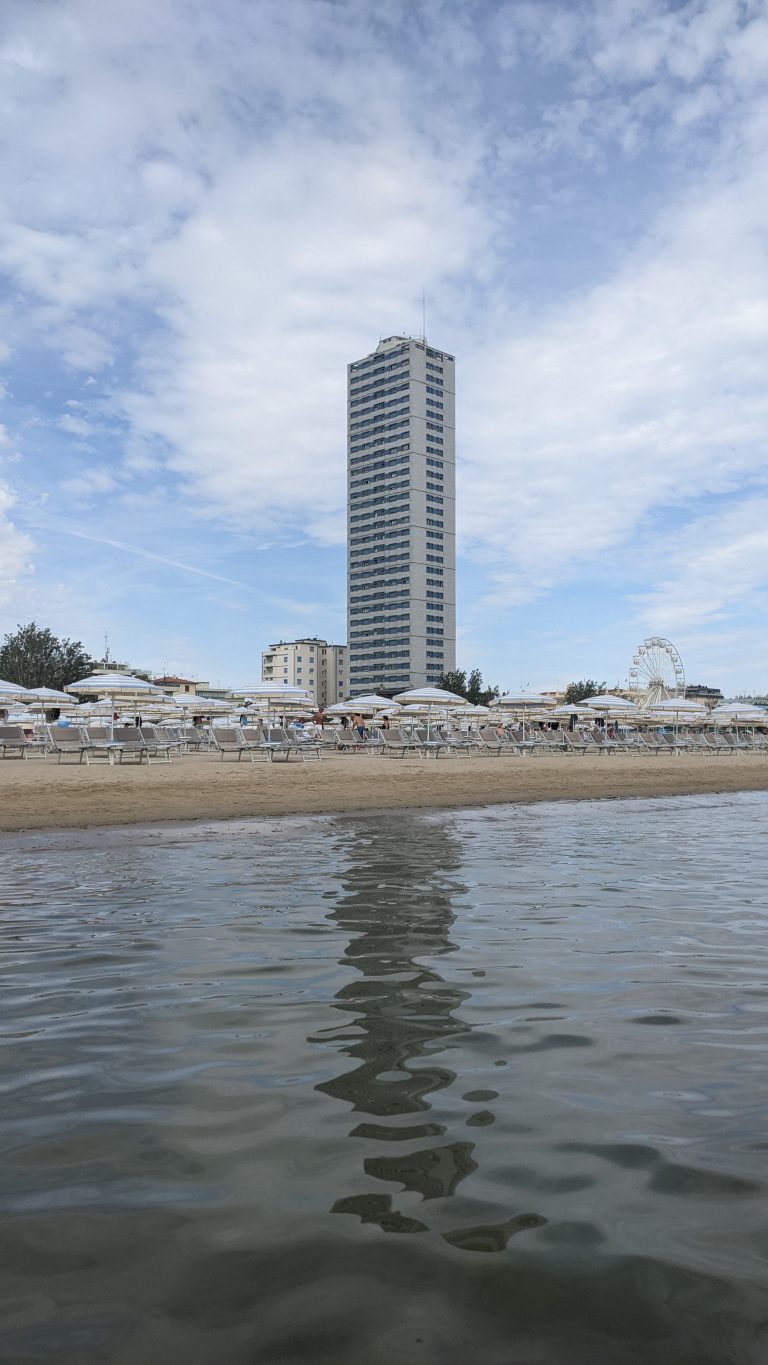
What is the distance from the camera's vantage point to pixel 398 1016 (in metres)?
3.01

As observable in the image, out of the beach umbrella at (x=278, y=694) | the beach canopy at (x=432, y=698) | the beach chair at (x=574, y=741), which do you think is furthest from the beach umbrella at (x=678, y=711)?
the beach umbrella at (x=278, y=694)

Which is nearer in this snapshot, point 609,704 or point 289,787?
point 289,787

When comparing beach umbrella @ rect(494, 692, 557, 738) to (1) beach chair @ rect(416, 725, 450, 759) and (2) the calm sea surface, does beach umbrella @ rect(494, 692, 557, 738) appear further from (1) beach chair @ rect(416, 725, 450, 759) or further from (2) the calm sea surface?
(2) the calm sea surface

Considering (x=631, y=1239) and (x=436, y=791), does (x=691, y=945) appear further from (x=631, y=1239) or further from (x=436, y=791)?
(x=436, y=791)

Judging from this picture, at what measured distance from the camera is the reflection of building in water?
194 cm

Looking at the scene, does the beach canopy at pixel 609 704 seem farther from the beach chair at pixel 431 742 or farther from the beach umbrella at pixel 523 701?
the beach chair at pixel 431 742

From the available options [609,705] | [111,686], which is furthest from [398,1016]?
[609,705]

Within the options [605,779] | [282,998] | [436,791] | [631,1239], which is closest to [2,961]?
[282,998]

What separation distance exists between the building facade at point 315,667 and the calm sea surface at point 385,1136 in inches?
5143

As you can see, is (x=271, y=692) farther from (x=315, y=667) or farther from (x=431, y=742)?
(x=315, y=667)

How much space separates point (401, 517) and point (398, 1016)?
123635mm

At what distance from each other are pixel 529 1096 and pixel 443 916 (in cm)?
229

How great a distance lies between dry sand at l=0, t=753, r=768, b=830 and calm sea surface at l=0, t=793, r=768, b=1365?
5.33 metres

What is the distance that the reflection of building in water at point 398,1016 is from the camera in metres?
1.94
